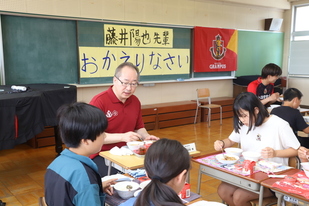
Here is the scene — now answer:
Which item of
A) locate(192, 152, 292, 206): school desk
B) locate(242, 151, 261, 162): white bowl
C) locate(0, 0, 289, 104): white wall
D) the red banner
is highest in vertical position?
locate(0, 0, 289, 104): white wall

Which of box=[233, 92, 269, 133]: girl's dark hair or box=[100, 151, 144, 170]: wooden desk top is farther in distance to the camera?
box=[233, 92, 269, 133]: girl's dark hair

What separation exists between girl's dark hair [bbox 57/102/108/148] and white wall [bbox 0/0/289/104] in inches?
152

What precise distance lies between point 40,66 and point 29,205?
2.64m

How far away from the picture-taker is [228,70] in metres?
7.62

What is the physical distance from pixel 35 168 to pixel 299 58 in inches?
287

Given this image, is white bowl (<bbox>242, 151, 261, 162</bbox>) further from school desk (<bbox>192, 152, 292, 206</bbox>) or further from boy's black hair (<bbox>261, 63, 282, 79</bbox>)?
boy's black hair (<bbox>261, 63, 282, 79</bbox>)

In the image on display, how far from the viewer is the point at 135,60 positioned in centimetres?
598

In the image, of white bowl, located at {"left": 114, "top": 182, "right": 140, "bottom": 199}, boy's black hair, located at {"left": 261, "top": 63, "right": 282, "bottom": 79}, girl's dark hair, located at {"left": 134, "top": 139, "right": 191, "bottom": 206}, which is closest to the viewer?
girl's dark hair, located at {"left": 134, "top": 139, "right": 191, "bottom": 206}

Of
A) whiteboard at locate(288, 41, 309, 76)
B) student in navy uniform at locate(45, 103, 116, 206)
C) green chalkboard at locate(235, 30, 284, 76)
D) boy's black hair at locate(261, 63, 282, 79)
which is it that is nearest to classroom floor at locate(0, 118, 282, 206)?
boy's black hair at locate(261, 63, 282, 79)

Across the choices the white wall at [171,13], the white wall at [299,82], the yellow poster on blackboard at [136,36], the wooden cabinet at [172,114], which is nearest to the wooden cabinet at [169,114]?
the wooden cabinet at [172,114]

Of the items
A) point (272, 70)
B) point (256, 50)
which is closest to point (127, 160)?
point (272, 70)

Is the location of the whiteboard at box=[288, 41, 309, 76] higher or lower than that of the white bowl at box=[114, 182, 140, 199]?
higher

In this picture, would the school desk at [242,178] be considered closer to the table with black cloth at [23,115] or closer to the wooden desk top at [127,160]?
the wooden desk top at [127,160]

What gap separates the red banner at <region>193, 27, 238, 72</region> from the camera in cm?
696
